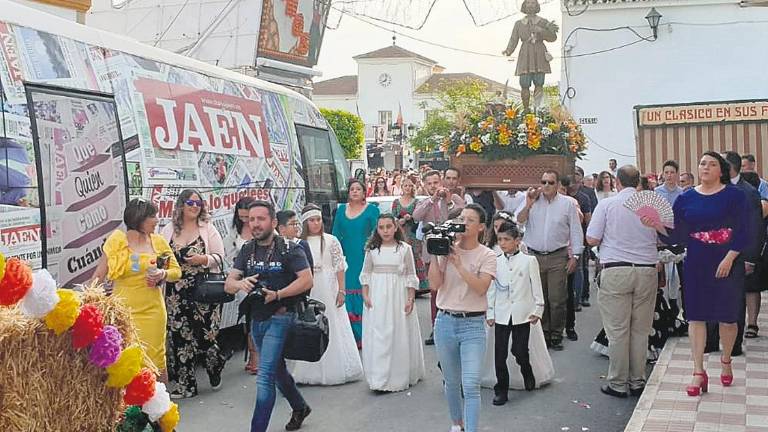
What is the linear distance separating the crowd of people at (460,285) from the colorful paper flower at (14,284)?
278 centimetres

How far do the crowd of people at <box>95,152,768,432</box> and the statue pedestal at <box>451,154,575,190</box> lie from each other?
18 centimetres

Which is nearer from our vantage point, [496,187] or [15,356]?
[15,356]

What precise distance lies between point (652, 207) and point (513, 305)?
144 cm

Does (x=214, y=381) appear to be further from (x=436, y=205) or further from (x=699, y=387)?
(x=699, y=387)

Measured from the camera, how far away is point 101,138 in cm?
757

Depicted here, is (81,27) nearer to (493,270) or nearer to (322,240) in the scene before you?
(322,240)

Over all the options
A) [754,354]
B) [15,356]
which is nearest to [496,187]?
[754,354]

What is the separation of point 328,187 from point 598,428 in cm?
650

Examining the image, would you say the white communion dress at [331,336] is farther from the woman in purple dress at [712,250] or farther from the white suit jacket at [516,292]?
the woman in purple dress at [712,250]

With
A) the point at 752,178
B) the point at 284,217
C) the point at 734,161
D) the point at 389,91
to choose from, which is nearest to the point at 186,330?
the point at 284,217

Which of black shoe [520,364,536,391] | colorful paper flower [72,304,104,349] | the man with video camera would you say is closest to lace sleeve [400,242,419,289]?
black shoe [520,364,536,391]

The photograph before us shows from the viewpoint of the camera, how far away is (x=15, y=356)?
353 cm

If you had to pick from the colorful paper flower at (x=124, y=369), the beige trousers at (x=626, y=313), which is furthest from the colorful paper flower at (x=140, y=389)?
the beige trousers at (x=626, y=313)

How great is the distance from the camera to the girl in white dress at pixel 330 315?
862cm
